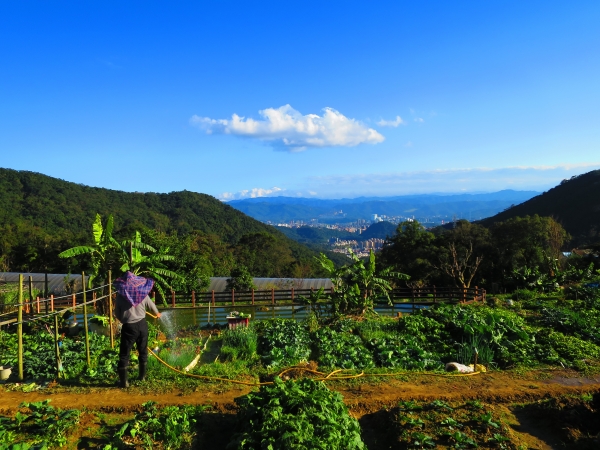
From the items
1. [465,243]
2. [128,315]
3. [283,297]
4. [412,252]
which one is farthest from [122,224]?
[128,315]

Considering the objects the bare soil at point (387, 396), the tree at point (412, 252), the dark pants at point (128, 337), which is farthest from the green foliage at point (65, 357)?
the tree at point (412, 252)

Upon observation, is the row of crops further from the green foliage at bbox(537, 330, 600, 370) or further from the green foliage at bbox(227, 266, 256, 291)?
the green foliage at bbox(227, 266, 256, 291)

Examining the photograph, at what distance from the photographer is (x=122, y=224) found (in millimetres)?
69750

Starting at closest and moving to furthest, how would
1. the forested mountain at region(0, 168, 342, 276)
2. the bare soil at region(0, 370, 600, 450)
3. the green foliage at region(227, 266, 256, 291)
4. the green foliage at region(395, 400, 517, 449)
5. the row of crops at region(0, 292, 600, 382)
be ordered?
the green foliage at region(395, 400, 517, 449) → the bare soil at region(0, 370, 600, 450) → the row of crops at region(0, 292, 600, 382) → the green foliage at region(227, 266, 256, 291) → the forested mountain at region(0, 168, 342, 276)

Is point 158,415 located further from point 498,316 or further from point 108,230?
point 498,316

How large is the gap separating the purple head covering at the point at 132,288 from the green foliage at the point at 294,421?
2.51 meters

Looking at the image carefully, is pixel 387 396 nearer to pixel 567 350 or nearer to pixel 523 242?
pixel 567 350

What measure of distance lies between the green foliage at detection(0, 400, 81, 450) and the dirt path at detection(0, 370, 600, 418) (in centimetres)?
49

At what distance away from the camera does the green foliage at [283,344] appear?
8156 millimetres

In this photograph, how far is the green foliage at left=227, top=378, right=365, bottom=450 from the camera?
4.16m

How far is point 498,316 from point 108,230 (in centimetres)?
1122

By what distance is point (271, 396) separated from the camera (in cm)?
497

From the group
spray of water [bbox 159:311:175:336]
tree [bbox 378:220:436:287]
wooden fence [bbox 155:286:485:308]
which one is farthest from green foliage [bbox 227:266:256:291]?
tree [bbox 378:220:436:287]

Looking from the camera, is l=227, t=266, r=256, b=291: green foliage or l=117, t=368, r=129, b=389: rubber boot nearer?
l=117, t=368, r=129, b=389: rubber boot
